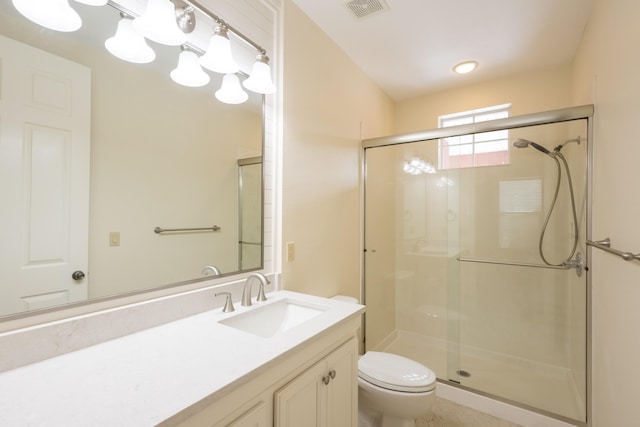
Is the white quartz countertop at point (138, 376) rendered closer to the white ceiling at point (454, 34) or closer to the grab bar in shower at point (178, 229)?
the grab bar in shower at point (178, 229)

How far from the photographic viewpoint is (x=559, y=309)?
2125mm

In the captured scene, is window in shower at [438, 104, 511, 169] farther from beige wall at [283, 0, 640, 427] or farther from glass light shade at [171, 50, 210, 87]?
glass light shade at [171, 50, 210, 87]

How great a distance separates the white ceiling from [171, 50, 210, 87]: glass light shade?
2.84 feet

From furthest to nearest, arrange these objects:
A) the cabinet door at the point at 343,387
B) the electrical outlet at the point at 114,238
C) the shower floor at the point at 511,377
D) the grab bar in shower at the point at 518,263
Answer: the grab bar in shower at the point at 518,263
the shower floor at the point at 511,377
the cabinet door at the point at 343,387
the electrical outlet at the point at 114,238

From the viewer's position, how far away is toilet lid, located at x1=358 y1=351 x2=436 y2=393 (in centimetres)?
147

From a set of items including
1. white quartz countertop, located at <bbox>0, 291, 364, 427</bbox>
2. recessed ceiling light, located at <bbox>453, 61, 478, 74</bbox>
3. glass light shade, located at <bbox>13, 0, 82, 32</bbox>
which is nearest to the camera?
white quartz countertop, located at <bbox>0, 291, 364, 427</bbox>

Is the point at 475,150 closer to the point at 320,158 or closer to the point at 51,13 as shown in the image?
the point at 320,158

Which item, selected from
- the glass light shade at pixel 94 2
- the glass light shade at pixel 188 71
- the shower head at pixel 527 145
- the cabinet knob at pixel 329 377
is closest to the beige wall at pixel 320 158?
the glass light shade at pixel 188 71

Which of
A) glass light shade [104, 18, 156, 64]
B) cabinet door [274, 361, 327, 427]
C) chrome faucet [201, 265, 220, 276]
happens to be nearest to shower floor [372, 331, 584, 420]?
cabinet door [274, 361, 327, 427]

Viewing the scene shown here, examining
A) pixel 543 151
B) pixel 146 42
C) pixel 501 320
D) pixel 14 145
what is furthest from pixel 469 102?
pixel 14 145

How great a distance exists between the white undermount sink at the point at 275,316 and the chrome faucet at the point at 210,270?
0.79 ft

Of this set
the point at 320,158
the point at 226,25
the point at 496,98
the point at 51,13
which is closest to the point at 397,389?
the point at 320,158

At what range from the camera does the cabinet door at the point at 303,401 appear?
0.88 metres

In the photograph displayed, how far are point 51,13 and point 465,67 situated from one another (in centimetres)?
261
